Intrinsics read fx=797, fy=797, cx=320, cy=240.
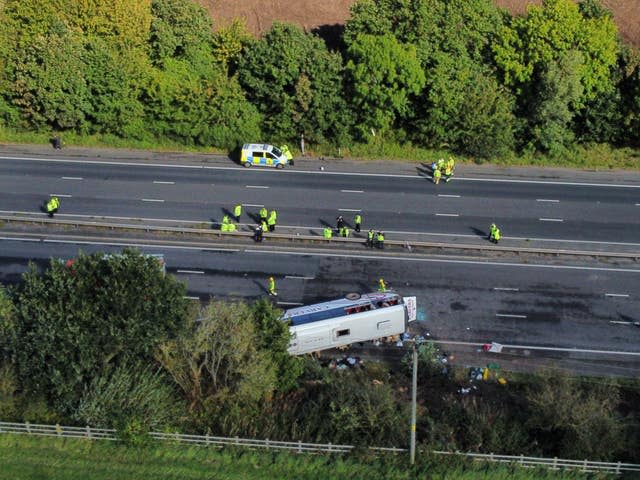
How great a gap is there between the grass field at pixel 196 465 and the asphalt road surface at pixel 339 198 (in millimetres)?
16922

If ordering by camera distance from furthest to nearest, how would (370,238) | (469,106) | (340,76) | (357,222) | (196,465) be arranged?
(340,76), (469,106), (357,222), (370,238), (196,465)

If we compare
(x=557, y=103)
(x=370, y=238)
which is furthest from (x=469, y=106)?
(x=370, y=238)

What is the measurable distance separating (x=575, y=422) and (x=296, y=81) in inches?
1109

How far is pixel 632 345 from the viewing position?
3541 centimetres

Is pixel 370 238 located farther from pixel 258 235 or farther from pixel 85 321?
pixel 85 321

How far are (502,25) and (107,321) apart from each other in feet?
105

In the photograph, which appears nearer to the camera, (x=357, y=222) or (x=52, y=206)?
(x=357, y=222)

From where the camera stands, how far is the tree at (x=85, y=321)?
29.7 m

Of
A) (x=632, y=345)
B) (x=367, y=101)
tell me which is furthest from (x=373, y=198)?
(x=632, y=345)

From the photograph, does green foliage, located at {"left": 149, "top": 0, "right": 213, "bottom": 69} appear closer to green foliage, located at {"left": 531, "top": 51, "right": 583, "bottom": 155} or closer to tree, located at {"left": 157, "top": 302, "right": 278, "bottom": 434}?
green foliage, located at {"left": 531, "top": 51, "right": 583, "bottom": 155}

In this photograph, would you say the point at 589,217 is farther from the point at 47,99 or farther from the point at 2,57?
the point at 2,57

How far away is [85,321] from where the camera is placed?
29.8m

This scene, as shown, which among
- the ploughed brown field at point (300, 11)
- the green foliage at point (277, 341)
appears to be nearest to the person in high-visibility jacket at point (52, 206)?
the green foliage at point (277, 341)

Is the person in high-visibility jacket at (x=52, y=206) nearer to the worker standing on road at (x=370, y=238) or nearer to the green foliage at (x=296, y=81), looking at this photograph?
the green foliage at (x=296, y=81)
